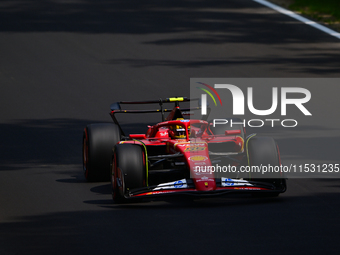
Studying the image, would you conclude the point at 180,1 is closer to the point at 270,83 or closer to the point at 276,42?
the point at 276,42

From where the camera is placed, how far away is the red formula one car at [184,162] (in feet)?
28.5

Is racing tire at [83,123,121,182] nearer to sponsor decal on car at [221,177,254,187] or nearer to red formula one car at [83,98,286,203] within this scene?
red formula one car at [83,98,286,203]

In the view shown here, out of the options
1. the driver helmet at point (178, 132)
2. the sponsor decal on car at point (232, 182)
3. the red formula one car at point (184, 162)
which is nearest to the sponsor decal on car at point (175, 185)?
the red formula one car at point (184, 162)

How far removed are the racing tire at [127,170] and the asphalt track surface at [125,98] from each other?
236mm

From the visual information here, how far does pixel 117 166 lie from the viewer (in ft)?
29.4

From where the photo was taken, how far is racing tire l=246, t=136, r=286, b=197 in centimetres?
895

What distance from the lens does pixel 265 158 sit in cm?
901

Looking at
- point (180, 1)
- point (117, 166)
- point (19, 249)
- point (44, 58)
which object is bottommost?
point (19, 249)

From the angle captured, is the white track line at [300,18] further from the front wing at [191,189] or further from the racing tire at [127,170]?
the racing tire at [127,170]

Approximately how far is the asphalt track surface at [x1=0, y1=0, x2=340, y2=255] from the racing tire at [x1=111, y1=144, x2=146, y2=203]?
236 millimetres

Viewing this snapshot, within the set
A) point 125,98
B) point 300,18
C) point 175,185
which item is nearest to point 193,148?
point 175,185

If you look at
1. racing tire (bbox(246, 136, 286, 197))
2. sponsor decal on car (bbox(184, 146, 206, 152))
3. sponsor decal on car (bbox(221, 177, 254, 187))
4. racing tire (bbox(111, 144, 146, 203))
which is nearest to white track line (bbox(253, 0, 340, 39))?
racing tire (bbox(246, 136, 286, 197))

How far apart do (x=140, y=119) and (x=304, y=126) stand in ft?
12.5

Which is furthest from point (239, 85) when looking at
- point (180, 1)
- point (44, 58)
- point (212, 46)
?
point (180, 1)
